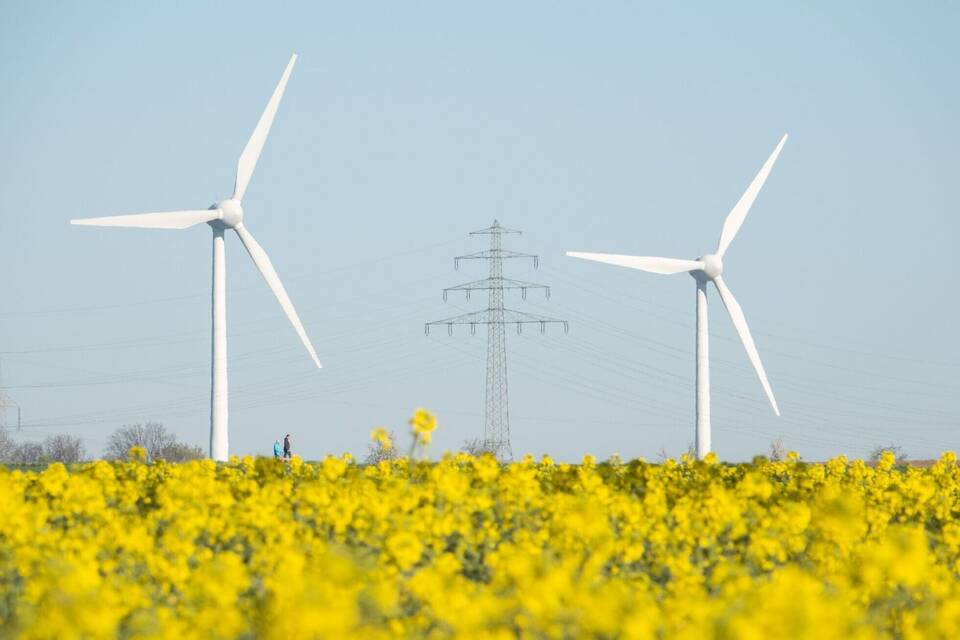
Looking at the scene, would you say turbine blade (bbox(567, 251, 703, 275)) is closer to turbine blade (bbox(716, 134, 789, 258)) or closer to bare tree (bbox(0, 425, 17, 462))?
turbine blade (bbox(716, 134, 789, 258))

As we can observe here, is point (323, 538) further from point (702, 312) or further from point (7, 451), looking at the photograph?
point (7, 451)

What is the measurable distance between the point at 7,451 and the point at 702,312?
170 ft

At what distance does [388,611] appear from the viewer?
37.8 feet

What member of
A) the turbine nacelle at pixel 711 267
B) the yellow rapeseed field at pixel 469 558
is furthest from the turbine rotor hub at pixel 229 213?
the yellow rapeseed field at pixel 469 558

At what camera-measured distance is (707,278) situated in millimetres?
56906

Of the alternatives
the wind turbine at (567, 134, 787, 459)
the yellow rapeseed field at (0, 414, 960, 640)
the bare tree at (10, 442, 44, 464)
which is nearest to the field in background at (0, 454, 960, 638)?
the yellow rapeseed field at (0, 414, 960, 640)

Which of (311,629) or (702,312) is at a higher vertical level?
(702,312)

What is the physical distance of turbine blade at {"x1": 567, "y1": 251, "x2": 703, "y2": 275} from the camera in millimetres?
47031

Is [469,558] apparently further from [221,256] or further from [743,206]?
[743,206]

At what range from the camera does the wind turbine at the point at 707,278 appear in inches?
1957

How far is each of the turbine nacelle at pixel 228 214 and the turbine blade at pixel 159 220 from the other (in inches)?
4.9

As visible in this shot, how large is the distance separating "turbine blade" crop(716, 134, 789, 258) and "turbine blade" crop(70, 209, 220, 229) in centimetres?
1777

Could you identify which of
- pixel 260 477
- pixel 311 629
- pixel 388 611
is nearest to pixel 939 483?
pixel 260 477

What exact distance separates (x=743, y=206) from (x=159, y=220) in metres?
20.1
